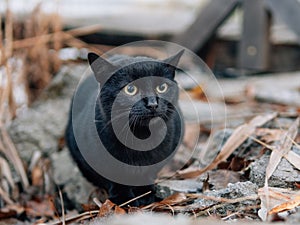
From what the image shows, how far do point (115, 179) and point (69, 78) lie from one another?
1.56 m

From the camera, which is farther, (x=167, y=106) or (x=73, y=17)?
(x=73, y=17)

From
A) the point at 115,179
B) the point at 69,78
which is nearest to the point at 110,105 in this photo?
the point at 115,179

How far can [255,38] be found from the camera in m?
4.77

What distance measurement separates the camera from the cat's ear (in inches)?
98.0

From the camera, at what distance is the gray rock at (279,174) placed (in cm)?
226

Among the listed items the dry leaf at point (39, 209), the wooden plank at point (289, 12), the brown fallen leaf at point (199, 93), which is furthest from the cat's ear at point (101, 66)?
the wooden plank at point (289, 12)

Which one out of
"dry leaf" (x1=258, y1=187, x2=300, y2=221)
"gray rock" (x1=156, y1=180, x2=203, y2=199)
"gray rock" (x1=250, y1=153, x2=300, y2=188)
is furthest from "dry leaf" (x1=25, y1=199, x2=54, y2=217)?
"dry leaf" (x1=258, y1=187, x2=300, y2=221)

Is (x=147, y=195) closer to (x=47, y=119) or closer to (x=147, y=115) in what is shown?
(x=147, y=115)

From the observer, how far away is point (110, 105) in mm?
2518

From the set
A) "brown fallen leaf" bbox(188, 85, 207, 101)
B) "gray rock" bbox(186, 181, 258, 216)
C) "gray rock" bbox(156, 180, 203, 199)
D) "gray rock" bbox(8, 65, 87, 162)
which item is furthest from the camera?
"brown fallen leaf" bbox(188, 85, 207, 101)

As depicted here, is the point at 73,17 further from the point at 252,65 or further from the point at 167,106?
the point at 167,106

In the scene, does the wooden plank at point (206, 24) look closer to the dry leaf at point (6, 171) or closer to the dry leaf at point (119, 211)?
the dry leaf at point (6, 171)

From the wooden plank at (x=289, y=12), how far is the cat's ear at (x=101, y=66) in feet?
→ 7.49

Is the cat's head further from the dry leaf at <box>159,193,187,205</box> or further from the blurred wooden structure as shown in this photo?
the blurred wooden structure
